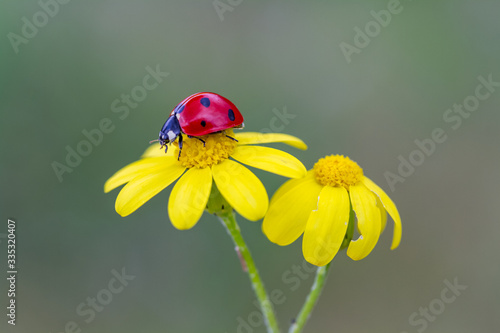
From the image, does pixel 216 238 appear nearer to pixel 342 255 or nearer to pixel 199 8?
pixel 342 255

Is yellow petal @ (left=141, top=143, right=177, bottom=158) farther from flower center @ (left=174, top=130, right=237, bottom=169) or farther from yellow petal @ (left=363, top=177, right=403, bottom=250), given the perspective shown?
yellow petal @ (left=363, top=177, right=403, bottom=250)

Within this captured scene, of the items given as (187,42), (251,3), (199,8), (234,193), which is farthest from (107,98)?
(234,193)

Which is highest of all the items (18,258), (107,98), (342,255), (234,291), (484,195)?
(107,98)

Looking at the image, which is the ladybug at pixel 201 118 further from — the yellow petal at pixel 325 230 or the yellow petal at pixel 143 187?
the yellow petal at pixel 325 230

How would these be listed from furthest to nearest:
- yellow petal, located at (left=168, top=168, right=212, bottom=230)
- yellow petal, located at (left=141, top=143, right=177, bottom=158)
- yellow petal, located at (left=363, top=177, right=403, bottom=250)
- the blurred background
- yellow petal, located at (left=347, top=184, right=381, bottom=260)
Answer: the blurred background → yellow petal, located at (left=141, top=143, right=177, bottom=158) → yellow petal, located at (left=363, top=177, right=403, bottom=250) → yellow petal, located at (left=347, top=184, right=381, bottom=260) → yellow petal, located at (left=168, top=168, right=212, bottom=230)

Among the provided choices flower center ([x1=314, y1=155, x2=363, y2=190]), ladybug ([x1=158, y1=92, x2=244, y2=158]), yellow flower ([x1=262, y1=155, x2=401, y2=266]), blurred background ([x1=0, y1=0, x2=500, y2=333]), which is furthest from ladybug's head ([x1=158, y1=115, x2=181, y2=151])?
blurred background ([x1=0, y1=0, x2=500, y2=333])

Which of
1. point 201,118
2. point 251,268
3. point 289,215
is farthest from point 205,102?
point 251,268
